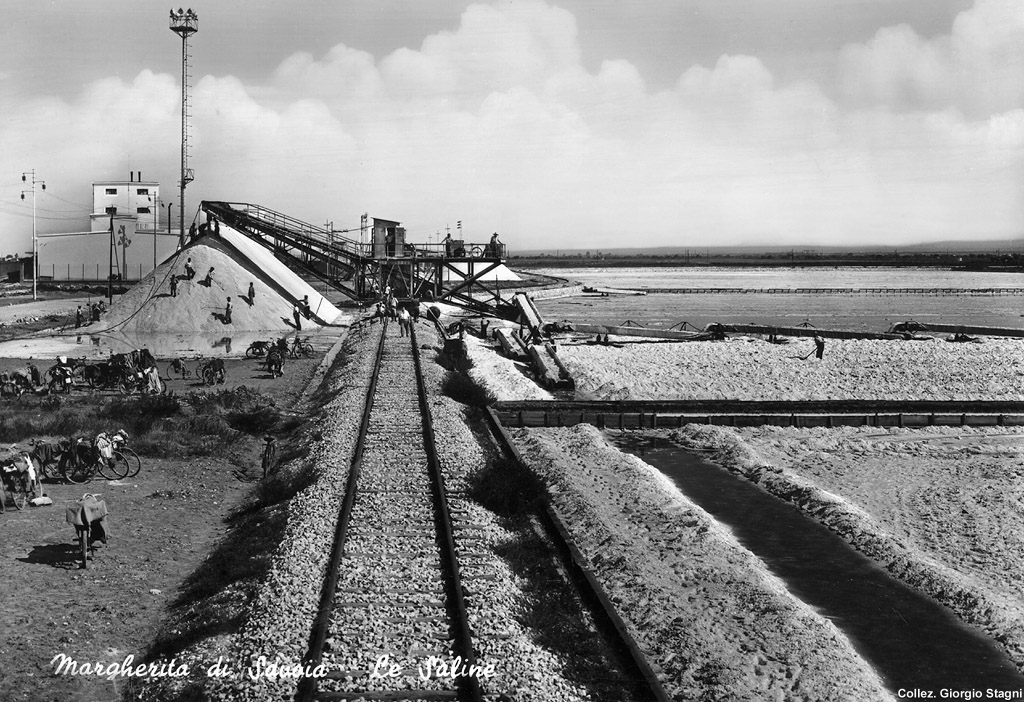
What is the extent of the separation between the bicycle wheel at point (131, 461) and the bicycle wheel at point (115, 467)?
0.07m

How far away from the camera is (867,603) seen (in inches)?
449

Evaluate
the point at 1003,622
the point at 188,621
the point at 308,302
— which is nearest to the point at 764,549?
the point at 1003,622

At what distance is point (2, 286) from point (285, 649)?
83.8m

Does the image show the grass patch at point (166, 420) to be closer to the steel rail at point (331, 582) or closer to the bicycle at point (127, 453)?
the bicycle at point (127, 453)

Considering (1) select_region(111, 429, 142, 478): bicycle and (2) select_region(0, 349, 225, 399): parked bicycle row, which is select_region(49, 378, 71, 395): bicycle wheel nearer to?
(2) select_region(0, 349, 225, 399): parked bicycle row

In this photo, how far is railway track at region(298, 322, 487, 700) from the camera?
7.78m

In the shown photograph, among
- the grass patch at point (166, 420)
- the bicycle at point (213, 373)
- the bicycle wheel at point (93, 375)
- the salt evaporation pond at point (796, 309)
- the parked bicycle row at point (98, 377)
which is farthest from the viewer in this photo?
the salt evaporation pond at point (796, 309)

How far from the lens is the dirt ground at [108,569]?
8.77 m

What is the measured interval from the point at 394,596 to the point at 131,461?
8.37 metres

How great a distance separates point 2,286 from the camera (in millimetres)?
80062

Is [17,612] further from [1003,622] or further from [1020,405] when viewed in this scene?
[1020,405]

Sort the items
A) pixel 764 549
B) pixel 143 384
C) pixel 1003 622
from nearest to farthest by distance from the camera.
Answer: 1. pixel 1003 622
2. pixel 764 549
3. pixel 143 384

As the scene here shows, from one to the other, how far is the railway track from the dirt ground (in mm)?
1934

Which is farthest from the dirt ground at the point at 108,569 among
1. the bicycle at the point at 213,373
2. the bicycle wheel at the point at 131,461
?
the bicycle at the point at 213,373
